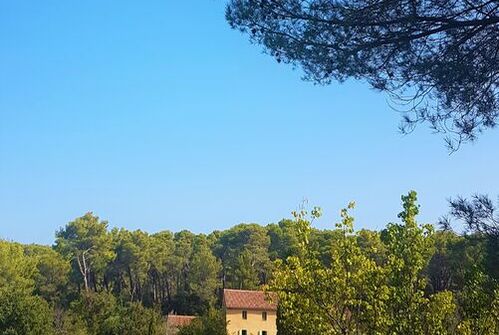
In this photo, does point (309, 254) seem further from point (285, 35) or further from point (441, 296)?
point (285, 35)

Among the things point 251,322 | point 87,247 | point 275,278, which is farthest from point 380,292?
point 87,247

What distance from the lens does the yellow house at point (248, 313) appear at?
35.6 meters

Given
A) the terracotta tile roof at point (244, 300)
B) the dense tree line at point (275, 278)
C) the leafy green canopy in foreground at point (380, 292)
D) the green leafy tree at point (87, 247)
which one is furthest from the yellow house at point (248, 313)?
the leafy green canopy in foreground at point (380, 292)

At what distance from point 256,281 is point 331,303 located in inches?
1345

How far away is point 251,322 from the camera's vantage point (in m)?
36.3

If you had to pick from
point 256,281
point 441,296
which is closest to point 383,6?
point 441,296

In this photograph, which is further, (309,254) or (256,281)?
(256,281)

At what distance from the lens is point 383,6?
6.29m

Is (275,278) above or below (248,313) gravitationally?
below

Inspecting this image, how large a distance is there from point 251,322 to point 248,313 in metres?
0.57

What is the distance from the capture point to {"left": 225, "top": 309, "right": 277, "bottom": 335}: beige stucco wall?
3566cm

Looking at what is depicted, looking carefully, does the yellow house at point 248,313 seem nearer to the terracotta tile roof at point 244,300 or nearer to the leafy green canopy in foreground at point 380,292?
the terracotta tile roof at point 244,300

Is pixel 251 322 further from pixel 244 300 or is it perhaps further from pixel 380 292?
pixel 380 292

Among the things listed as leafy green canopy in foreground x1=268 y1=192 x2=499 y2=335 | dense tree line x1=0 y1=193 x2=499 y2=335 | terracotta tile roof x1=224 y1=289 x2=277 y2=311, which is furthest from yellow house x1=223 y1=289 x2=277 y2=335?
leafy green canopy in foreground x1=268 y1=192 x2=499 y2=335
